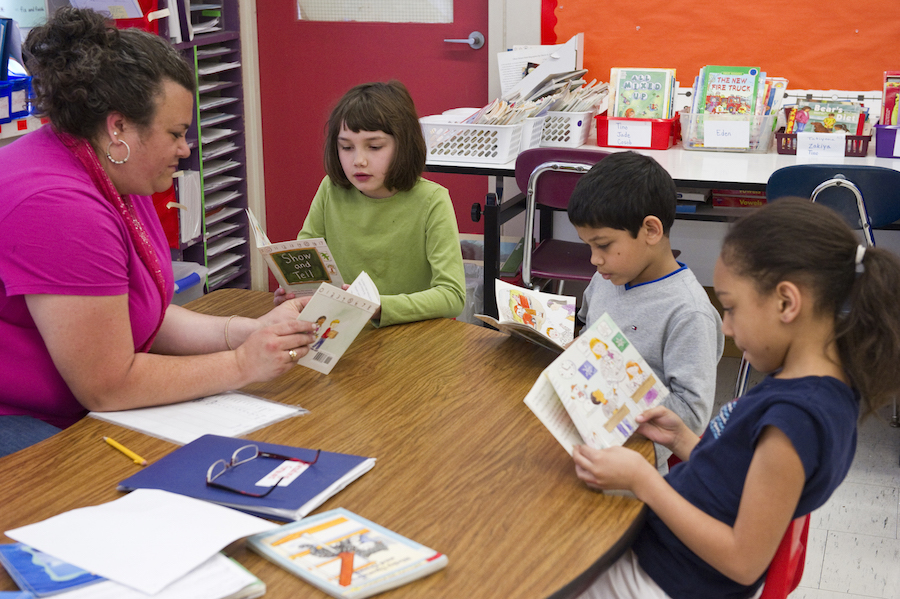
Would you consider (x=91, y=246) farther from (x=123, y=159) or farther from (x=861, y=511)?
(x=861, y=511)

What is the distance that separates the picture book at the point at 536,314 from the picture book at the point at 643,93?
72.7 inches

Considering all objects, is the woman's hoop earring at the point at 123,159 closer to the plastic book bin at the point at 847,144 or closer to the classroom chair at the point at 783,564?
the classroom chair at the point at 783,564

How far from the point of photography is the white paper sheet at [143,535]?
86cm

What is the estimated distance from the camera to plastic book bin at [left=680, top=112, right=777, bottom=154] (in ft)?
10.2

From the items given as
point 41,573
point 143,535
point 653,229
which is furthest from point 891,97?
point 41,573

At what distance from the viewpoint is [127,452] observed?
3.77ft

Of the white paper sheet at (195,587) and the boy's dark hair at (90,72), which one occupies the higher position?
the boy's dark hair at (90,72)

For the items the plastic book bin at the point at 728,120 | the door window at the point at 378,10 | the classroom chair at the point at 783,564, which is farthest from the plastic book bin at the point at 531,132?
the classroom chair at the point at 783,564

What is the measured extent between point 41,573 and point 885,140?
3.02 meters

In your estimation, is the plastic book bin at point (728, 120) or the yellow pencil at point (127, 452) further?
the plastic book bin at point (728, 120)

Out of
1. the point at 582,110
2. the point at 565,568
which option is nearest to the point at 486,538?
the point at 565,568

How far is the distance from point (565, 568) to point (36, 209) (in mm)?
905

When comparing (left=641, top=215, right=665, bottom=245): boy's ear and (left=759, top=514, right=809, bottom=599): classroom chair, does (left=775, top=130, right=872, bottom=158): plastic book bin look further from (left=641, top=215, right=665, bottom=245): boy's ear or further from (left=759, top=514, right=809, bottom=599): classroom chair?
(left=759, top=514, right=809, bottom=599): classroom chair

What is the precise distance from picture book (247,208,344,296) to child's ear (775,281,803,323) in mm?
875
